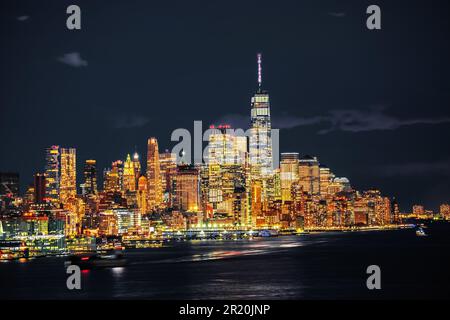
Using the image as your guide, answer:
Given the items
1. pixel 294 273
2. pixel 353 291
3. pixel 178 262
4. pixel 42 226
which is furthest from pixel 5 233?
pixel 353 291

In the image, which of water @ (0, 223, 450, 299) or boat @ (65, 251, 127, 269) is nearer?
water @ (0, 223, 450, 299)

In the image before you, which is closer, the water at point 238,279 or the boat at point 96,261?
the water at point 238,279

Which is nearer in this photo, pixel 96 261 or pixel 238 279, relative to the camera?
pixel 238 279

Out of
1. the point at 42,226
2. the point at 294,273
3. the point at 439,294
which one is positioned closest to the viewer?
the point at 439,294

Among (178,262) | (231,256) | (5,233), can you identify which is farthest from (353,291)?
(5,233)

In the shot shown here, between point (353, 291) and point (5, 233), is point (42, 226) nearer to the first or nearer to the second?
point (5, 233)

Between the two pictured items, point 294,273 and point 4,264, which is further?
point 4,264
